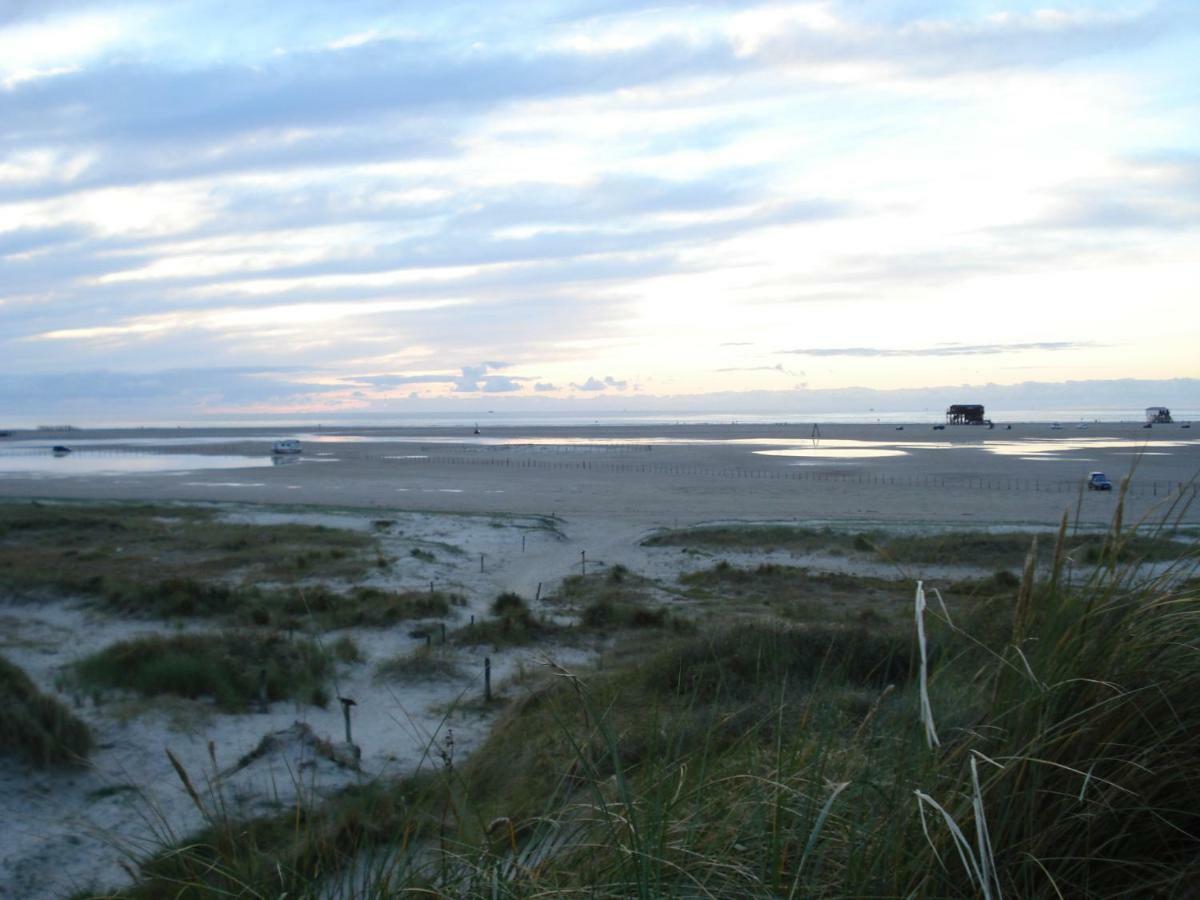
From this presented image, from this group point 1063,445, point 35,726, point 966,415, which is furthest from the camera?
point 966,415

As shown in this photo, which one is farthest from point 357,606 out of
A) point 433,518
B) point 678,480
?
point 678,480

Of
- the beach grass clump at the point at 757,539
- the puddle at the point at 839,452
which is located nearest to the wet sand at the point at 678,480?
the puddle at the point at 839,452

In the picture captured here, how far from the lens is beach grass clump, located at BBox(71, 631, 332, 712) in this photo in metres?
11.3

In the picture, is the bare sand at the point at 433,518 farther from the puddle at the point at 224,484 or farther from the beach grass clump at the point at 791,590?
the beach grass clump at the point at 791,590

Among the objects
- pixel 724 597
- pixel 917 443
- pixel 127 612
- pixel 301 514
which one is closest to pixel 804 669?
pixel 724 597

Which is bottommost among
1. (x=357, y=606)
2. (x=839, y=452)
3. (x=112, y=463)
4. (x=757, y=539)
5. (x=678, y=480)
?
(x=757, y=539)

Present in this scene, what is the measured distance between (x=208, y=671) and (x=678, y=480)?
45.1 metres

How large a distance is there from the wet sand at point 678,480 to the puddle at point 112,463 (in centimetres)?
32

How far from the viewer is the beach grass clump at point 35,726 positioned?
27.4ft

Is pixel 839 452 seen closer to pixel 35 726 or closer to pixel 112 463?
pixel 112 463

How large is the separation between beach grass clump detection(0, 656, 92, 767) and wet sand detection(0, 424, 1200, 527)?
83.1 ft

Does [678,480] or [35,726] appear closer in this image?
[35,726]

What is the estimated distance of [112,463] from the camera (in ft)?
247

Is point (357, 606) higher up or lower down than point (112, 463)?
lower down
